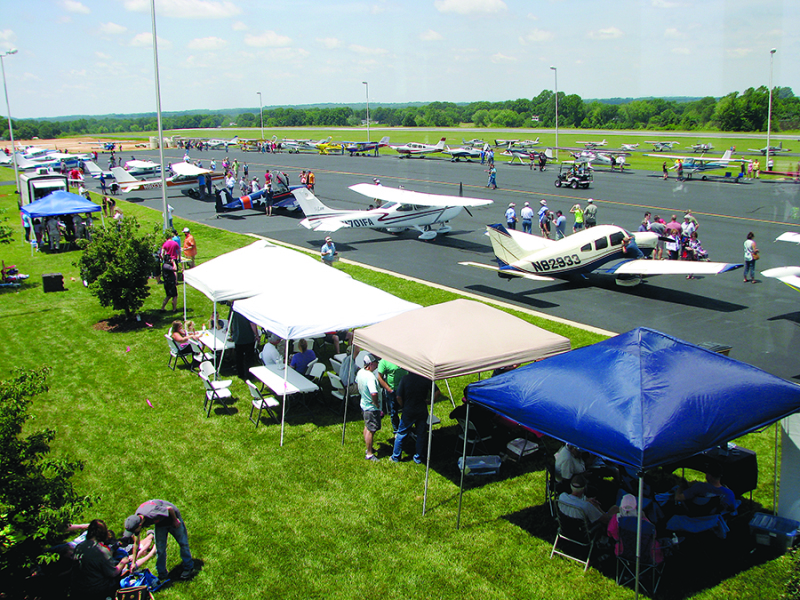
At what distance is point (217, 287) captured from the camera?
12.1 m

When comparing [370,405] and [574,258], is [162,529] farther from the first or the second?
[574,258]

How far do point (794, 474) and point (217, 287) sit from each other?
10.3m

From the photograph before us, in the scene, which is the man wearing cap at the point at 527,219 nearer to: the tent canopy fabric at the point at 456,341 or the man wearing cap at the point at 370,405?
the tent canopy fabric at the point at 456,341

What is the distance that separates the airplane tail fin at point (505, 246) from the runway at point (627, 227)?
3.22ft

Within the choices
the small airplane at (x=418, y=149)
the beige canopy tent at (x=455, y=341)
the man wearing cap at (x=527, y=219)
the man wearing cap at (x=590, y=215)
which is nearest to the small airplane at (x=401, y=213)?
the man wearing cap at (x=527, y=219)

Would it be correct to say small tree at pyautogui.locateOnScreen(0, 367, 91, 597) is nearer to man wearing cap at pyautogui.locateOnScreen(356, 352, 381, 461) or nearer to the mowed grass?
the mowed grass

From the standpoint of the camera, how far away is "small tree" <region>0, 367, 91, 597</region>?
4980 mm

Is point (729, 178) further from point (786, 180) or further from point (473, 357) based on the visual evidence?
point (473, 357)

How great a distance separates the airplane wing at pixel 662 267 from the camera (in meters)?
17.0

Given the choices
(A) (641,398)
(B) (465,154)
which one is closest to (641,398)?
(A) (641,398)

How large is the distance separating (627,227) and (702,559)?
24141 millimetres

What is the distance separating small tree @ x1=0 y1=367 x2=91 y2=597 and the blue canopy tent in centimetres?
458

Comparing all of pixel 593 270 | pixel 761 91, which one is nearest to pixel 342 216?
pixel 593 270

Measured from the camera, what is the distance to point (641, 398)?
612cm
